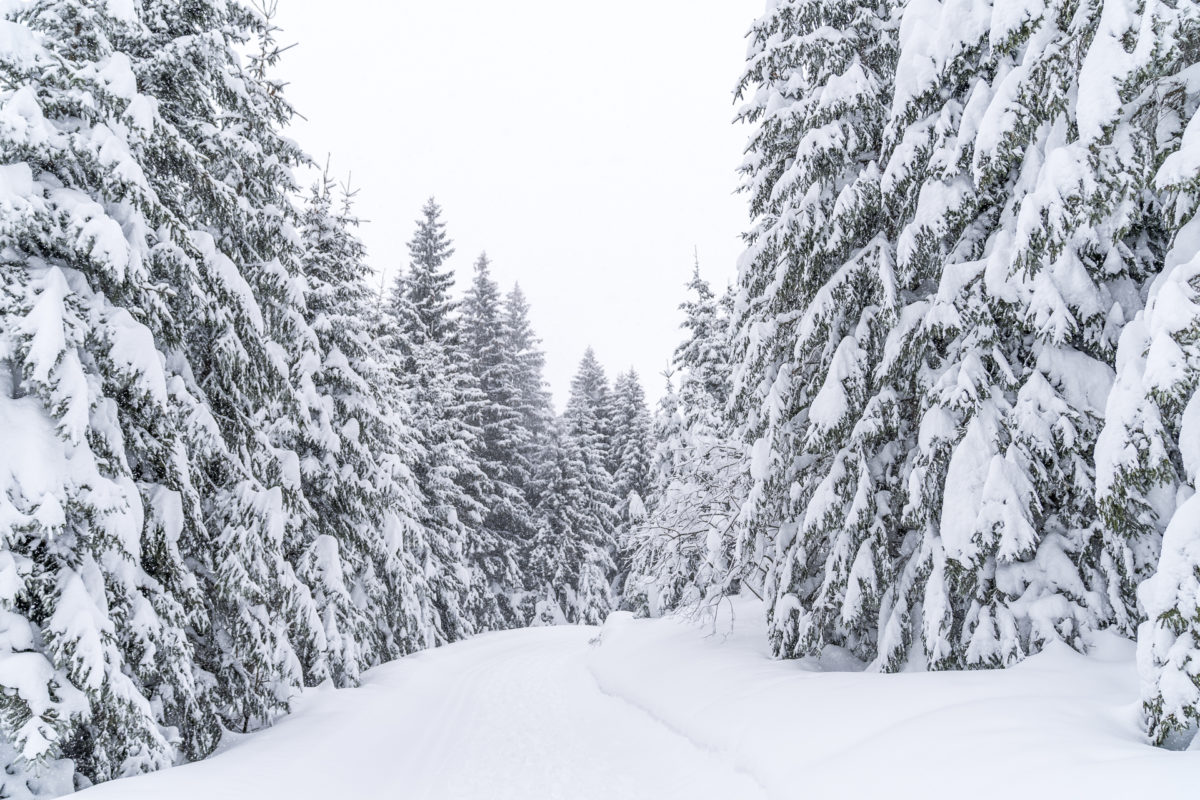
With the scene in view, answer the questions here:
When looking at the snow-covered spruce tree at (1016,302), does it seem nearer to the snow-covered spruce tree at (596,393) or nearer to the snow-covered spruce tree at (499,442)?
the snow-covered spruce tree at (499,442)

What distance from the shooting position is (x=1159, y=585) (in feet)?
14.0

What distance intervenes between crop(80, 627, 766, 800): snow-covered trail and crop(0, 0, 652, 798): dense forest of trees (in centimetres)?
85

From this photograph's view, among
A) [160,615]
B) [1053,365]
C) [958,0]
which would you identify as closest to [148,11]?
[160,615]

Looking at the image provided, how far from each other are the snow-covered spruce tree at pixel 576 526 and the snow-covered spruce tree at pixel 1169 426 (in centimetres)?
2917

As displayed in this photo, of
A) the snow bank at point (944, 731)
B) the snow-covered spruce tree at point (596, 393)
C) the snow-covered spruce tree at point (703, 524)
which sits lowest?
the snow bank at point (944, 731)

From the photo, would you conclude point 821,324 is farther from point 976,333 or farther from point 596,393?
point 596,393

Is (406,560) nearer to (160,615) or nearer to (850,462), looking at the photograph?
(160,615)

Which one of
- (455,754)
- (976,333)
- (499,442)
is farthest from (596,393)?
(976,333)

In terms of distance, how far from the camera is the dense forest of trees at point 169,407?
6.55m

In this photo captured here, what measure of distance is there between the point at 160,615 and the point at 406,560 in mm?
11410

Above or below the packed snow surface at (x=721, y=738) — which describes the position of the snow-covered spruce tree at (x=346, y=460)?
above

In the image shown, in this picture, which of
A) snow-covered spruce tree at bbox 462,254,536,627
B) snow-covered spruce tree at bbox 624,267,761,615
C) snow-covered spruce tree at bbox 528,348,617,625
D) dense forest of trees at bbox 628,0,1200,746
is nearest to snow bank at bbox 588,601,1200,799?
dense forest of trees at bbox 628,0,1200,746

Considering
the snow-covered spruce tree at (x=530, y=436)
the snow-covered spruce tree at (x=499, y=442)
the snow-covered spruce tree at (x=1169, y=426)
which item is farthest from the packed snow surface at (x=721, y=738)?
the snow-covered spruce tree at (x=530, y=436)

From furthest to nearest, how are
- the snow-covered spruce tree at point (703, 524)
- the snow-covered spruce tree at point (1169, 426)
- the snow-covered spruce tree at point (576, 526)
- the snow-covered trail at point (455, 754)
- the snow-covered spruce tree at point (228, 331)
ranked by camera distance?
the snow-covered spruce tree at point (576, 526), the snow-covered spruce tree at point (703, 524), the snow-covered spruce tree at point (228, 331), the snow-covered trail at point (455, 754), the snow-covered spruce tree at point (1169, 426)
